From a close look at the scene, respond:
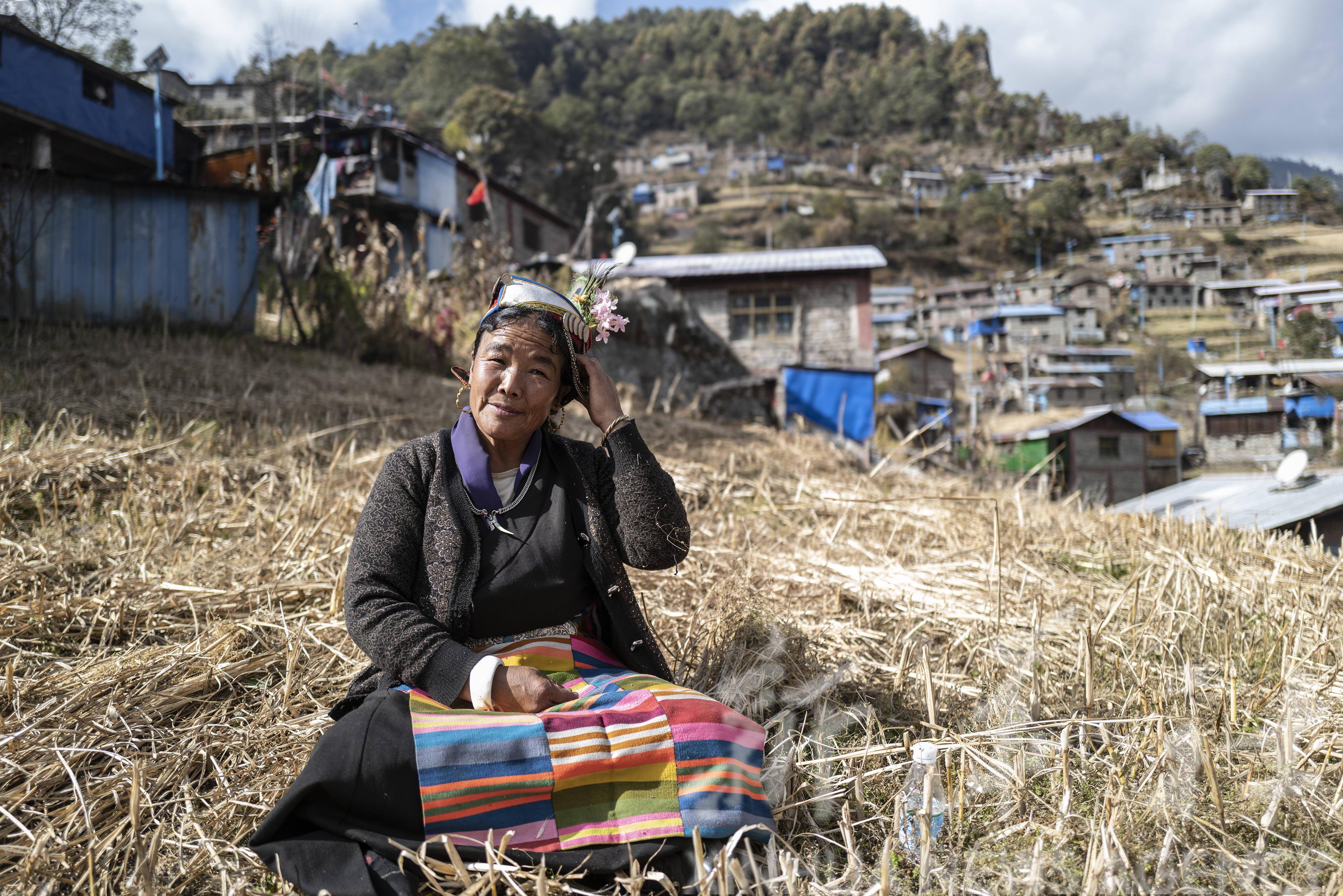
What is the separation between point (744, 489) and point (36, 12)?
320 inches

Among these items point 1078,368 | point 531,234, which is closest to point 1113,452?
point 1078,368

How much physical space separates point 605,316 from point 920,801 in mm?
1263

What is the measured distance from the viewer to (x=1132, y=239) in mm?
54406

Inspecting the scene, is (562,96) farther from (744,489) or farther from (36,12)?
(744,489)

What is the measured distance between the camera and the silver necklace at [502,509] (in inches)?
67.6

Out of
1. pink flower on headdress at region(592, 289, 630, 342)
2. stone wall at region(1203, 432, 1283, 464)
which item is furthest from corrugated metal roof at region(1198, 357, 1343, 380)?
pink flower on headdress at region(592, 289, 630, 342)

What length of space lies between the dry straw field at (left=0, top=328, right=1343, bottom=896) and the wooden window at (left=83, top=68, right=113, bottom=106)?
354 inches

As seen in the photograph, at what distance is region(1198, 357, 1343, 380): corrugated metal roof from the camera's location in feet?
64.8

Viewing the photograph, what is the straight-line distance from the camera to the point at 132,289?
25.6 ft

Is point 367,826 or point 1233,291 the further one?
point 1233,291

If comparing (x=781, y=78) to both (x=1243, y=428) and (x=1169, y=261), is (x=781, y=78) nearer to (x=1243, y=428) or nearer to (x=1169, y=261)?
(x=1169, y=261)

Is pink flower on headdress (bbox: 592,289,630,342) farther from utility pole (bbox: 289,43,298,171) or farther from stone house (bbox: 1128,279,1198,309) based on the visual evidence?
stone house (bbox: 1128,279,1198,309)

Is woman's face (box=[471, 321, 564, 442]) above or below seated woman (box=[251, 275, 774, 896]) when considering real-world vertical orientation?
above

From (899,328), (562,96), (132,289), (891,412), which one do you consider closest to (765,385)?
(891,412)
